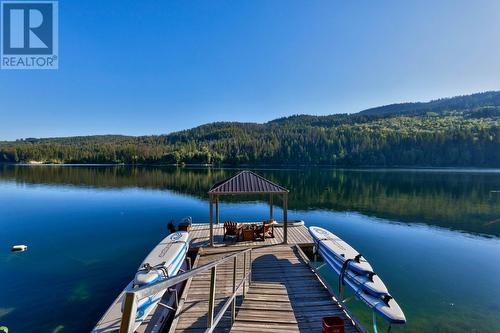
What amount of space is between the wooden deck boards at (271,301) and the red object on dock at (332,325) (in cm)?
35

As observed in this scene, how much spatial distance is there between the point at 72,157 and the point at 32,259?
129438mm

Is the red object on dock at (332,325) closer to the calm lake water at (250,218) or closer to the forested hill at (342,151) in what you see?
the calm lake water at (250,218)

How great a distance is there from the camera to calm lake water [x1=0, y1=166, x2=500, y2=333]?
10234 millimetres

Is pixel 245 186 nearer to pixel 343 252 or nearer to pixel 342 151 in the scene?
pixel 343 252

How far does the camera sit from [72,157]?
12612 cm

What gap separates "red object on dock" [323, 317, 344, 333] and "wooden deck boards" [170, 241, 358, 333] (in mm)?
346

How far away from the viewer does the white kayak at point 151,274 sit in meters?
7.06

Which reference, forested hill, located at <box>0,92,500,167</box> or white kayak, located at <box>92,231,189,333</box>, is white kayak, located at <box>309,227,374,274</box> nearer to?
white kayak, located at <box>92,231,189,333</box>

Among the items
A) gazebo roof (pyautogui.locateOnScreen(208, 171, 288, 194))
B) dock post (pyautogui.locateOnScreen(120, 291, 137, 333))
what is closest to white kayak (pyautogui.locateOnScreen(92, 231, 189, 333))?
gazebo roof (pyautogui.locateOnScreen(208, 171, 288, 194))

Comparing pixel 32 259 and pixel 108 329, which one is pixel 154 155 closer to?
pixel 32 259

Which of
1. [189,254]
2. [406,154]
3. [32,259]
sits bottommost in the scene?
[32,259]

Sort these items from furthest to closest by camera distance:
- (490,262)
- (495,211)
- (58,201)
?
(58,201), (495,211), (490,262)

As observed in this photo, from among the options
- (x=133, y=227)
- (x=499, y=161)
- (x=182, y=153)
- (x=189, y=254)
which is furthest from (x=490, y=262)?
(x=182, y=153)

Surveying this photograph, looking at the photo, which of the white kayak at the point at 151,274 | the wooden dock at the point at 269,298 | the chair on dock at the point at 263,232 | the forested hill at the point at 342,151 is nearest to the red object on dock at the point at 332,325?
the wooden dock at the point at 269,298
